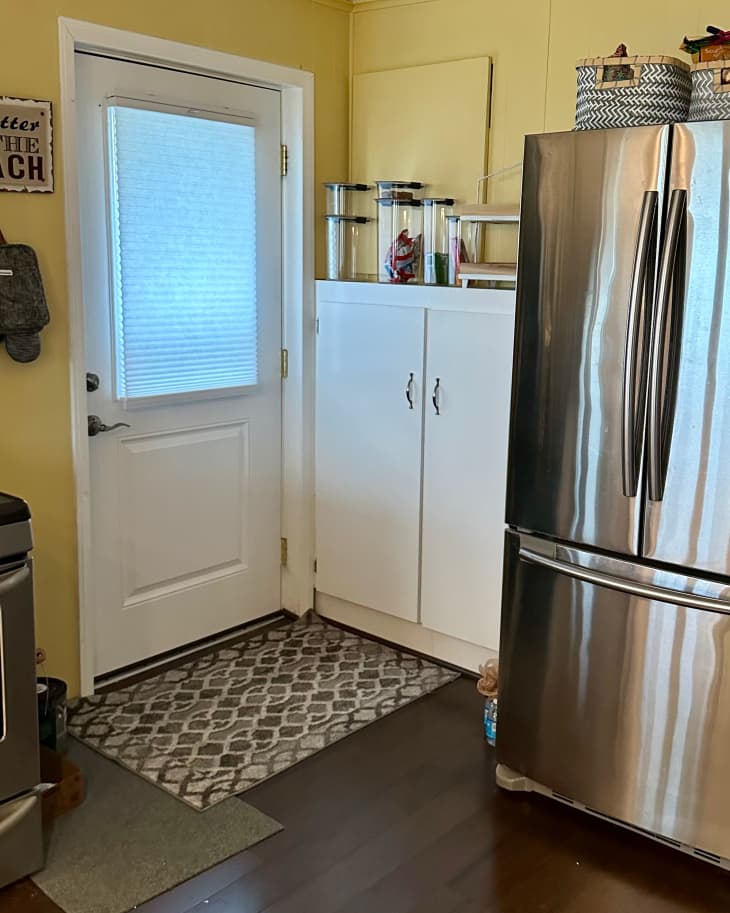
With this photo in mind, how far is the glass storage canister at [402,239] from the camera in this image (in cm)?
340

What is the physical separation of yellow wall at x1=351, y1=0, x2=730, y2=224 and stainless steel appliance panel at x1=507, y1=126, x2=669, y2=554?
2.59ft

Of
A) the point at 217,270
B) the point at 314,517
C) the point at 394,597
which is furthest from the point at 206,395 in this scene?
the point at 394,597

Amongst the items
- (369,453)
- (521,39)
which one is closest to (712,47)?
(521,39)

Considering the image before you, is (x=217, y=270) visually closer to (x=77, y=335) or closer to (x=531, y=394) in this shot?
(x=77, y=335)

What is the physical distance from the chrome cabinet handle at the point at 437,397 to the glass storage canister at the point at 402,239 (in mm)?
414

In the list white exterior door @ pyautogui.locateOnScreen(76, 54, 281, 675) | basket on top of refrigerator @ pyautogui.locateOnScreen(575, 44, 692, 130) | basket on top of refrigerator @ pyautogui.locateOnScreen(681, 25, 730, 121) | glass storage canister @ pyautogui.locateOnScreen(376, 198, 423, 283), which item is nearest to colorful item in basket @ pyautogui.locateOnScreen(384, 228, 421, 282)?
glass storage canister @ pyautogui.locateOnScreen(376, 198, 423, 283)

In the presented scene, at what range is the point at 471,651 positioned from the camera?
3.35 meters

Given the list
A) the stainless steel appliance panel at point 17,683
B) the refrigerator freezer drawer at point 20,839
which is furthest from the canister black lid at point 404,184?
the refrigerator freezer drawer at point 20,839

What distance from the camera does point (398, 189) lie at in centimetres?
341

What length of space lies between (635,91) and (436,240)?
1.14 meters

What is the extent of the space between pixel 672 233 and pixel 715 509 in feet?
2.08

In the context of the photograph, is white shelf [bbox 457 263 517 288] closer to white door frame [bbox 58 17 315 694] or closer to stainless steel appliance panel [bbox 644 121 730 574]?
white door frame [bbox 58 17 315 694]

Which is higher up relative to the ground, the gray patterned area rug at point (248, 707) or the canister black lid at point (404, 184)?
the canister black lid at point (404, 184)

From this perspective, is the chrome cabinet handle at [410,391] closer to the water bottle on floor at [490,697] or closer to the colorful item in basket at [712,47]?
the water bottle on floor at [490,697]
